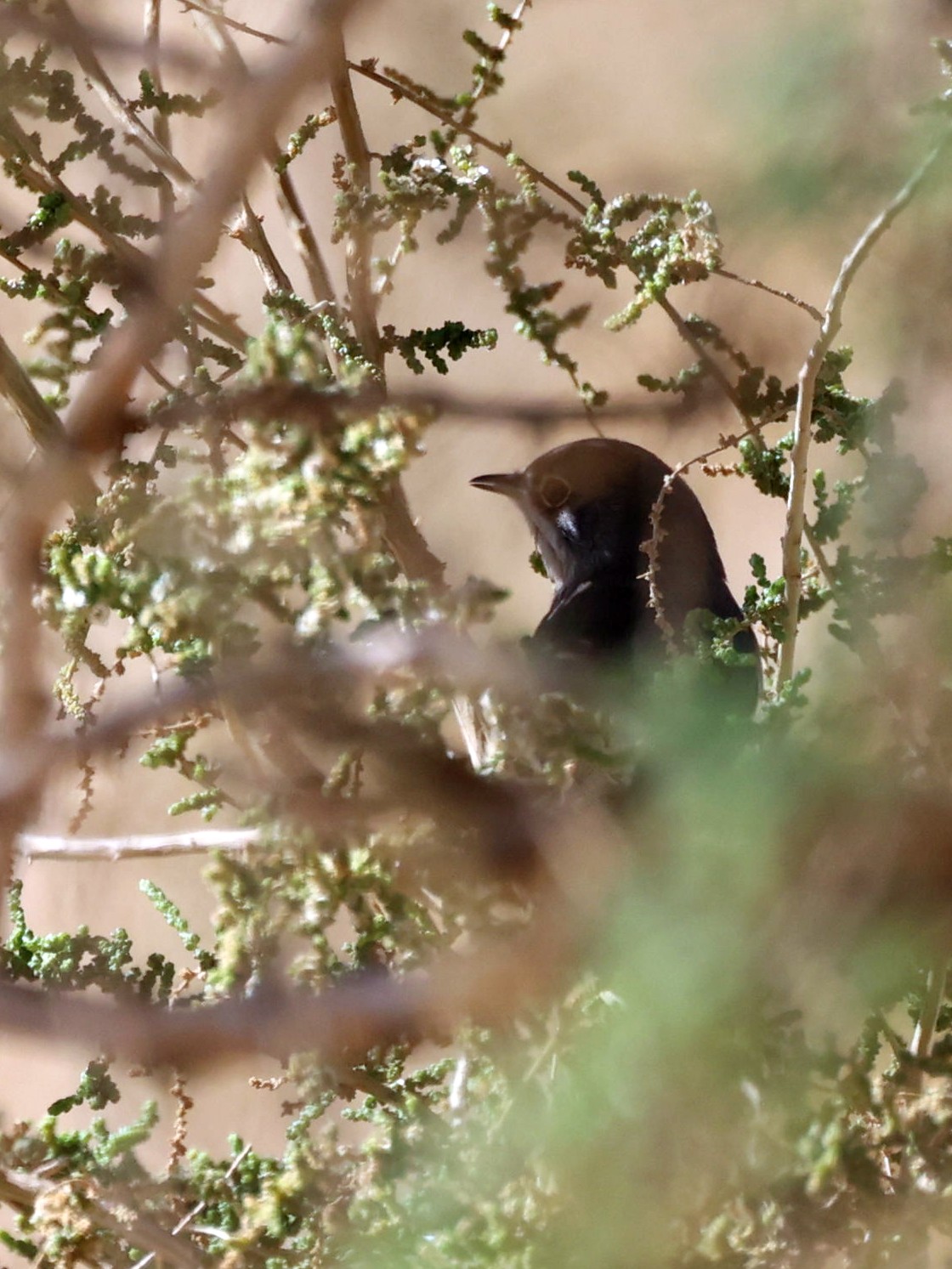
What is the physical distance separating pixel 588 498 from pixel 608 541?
0.12 meters

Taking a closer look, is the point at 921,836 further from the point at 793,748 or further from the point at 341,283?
the point at 341,283

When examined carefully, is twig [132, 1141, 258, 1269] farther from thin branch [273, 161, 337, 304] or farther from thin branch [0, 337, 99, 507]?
thin branch [273, 161, 337, 304]

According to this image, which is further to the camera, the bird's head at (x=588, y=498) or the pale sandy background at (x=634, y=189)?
the bird's head at (x=588, y=498)

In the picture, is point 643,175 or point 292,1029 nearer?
point 292,1029

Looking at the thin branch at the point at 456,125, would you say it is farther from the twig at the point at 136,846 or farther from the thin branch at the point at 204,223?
the twig at the point at 136,846

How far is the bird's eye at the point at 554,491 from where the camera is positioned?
10.5ft

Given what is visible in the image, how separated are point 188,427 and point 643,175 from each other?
93cm

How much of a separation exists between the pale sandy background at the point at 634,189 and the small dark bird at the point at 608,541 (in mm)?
92

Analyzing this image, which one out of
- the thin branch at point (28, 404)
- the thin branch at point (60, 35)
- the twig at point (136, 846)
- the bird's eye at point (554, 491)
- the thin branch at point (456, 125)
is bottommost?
the twig at point (136, 846)

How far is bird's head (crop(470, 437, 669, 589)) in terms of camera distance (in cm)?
312

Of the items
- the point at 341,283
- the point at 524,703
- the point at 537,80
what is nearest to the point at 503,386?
the point at 341,283

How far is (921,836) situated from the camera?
2.76 ft

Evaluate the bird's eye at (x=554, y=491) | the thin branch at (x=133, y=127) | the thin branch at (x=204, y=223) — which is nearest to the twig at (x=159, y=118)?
the thin branch at (x=133, y=127)

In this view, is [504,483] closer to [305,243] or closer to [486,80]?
[305,243]
